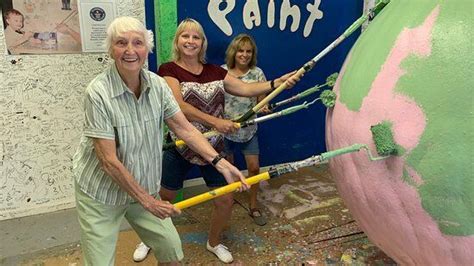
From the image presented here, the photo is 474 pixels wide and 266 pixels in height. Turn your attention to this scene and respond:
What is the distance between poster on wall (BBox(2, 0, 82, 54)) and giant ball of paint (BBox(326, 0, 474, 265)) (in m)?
2.07

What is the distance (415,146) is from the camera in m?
1.21

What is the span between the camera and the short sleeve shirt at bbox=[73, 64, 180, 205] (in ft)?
5.26

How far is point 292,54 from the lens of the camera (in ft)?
12.1

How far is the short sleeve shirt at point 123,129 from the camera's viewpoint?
5.26ft

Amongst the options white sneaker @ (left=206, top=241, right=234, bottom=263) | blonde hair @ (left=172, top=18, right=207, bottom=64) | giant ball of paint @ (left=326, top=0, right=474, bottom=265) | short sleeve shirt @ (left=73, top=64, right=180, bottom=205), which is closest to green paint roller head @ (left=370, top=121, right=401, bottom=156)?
giant ball of paint @ (left=326, top=0, right=474, bottom=265)

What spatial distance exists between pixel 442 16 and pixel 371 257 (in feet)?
5.26

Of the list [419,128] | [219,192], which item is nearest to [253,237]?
[219,192]

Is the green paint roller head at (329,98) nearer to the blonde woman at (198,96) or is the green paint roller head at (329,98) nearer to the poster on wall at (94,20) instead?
the blonde woman at (198,96)

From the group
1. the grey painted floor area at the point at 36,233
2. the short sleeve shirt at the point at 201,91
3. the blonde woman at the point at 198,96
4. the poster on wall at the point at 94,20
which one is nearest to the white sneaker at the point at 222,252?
the blonde woman at the point at 198,96

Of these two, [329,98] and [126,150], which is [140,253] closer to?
[126,150]

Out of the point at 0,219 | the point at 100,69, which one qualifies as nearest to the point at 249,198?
the point at 100,69

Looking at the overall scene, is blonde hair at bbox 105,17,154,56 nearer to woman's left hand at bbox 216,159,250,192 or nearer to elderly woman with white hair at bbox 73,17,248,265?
elderly woman with white hair at bbox 73,17,248,265

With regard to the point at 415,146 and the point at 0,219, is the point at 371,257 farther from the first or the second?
the point at 0,219

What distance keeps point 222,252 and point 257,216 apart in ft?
1.75
